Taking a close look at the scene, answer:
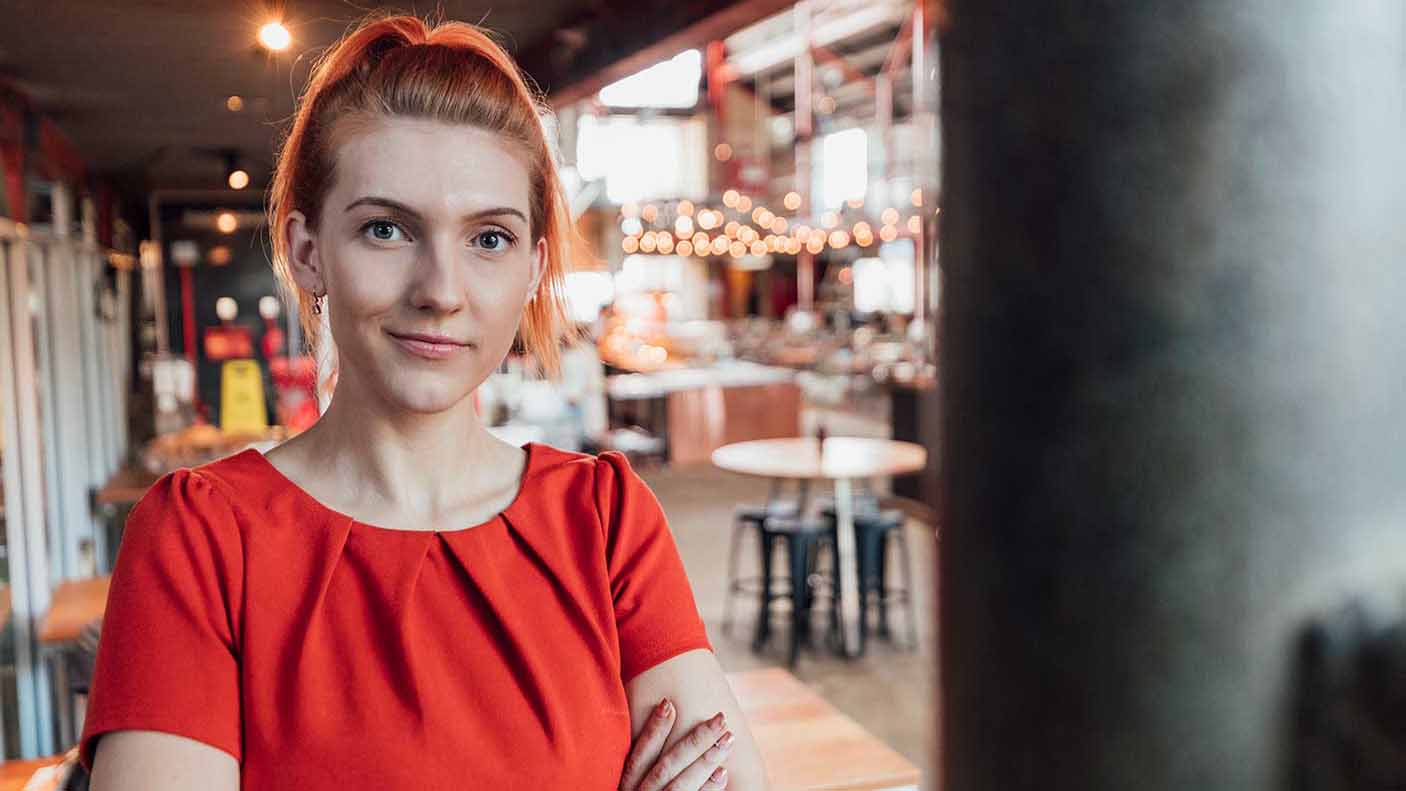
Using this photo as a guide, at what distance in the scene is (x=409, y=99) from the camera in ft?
4.65

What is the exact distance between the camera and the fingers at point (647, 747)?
1.45m

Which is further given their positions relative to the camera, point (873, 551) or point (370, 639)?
point (873, 551)

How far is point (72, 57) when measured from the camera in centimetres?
460

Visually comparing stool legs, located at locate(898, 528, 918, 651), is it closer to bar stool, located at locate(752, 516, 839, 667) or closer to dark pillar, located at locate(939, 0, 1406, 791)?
bar stool, located at locate(752, 516, 839, 667)

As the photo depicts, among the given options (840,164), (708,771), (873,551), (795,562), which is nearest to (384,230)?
(708,771)

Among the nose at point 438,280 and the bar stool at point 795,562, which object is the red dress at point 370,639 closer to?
the nose at point 438,280

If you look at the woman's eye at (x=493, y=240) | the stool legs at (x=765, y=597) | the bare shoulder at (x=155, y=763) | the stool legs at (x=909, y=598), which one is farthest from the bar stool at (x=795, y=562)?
the bare shoulder at (x=155, y=763)

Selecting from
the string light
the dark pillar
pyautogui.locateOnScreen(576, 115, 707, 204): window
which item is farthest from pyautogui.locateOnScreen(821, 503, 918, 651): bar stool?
pyautogui.locateOnScreen(576, 115, 707, 204): window

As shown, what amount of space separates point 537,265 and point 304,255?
0.28 m

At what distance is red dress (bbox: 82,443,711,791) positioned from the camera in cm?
129

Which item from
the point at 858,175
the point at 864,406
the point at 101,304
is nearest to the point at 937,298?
the point at 101,304

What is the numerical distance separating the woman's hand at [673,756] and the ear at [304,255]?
2.12ft

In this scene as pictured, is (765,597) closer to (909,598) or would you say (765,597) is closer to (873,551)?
(873,551)

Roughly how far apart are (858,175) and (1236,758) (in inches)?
983
